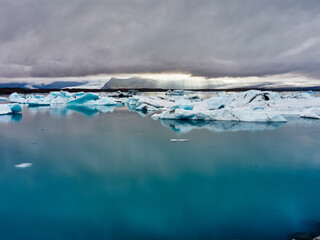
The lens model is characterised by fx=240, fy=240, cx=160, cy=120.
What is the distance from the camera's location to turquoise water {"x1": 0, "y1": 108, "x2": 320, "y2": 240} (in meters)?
2.35

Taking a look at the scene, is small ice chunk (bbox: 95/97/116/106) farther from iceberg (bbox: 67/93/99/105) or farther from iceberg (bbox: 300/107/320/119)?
iceberg (bbox: 300/107/320/119)

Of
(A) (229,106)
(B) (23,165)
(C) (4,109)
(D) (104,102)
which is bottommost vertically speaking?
→ (B) (23,165)

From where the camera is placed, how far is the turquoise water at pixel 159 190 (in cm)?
235

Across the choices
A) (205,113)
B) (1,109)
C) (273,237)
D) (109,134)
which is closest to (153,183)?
(273,237)

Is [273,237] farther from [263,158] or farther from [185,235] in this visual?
[263,158]

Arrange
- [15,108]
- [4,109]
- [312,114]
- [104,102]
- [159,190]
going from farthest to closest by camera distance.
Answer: [104,102]
[15,108]
[4,109]
[312,114]
[159,190]

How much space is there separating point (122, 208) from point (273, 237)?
1.54 m

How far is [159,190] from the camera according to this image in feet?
10.3

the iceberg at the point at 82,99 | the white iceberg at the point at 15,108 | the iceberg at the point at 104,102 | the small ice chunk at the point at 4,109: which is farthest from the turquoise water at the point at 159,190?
the iceberg at the point at 104,102

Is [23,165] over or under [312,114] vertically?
under

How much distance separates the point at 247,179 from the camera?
3547 millimetres

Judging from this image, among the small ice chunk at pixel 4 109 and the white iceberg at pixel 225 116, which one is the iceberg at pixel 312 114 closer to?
the white iceberg at pixel 225 116

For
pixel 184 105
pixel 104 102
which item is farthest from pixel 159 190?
pixel 104 102

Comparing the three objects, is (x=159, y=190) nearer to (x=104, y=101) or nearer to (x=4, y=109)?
(x=4, y=109)
